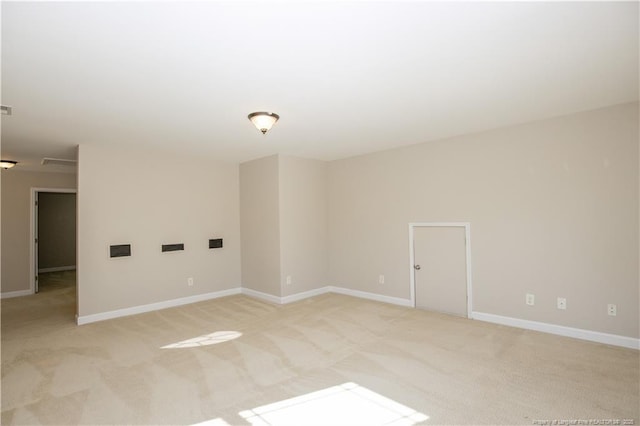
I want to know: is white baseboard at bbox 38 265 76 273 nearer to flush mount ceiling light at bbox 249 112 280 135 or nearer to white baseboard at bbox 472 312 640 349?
flush mount ceiling light at bbox 249 112 280 135

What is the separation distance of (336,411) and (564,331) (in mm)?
3020

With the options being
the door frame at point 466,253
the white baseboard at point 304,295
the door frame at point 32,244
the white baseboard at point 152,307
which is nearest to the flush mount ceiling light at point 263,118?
the door frame at point 466,253

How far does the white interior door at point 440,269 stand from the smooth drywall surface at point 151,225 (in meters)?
3.44

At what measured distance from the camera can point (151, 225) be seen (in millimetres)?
5363

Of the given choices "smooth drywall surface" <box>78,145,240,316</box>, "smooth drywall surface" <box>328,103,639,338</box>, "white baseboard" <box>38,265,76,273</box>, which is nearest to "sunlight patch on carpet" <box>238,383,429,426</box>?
"smooth drywall surface" <box>328,103,639,338</box>

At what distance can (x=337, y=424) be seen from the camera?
227cm

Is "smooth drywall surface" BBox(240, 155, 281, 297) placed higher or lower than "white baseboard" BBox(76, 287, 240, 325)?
higher

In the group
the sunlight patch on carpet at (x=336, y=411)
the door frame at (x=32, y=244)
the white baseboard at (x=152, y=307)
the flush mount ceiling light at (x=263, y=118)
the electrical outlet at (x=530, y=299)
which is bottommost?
the sunlight patch on carpet at (x=336, y=411)

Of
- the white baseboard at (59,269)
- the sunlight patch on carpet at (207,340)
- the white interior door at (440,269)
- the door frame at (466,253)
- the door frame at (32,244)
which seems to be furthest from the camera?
the white baseboard at (59,269)

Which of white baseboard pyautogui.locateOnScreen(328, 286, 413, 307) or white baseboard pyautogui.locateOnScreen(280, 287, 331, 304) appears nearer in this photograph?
white baseboard pyautogui.locateOnScreen(328, 286, 413, 307)

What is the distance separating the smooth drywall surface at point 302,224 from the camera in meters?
5.63

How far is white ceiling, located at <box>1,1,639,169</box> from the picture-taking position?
1870 mm

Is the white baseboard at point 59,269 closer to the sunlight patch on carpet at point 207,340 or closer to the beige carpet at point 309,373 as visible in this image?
the beige carpet at point 309,373

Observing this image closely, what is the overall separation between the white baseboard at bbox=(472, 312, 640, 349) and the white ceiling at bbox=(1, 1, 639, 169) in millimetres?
2465
